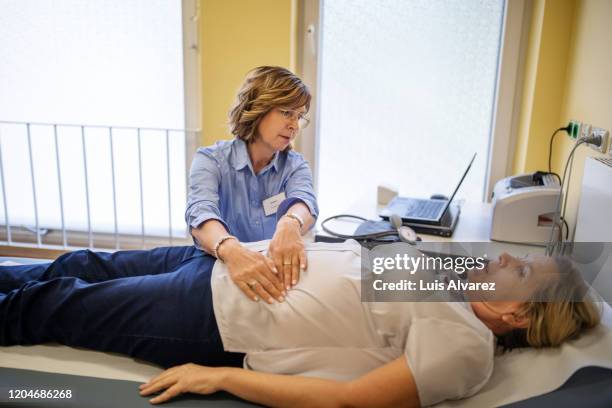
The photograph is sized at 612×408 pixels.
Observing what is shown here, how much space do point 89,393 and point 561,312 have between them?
110cm

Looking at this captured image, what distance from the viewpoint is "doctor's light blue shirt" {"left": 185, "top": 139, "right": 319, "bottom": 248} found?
1.82 meters

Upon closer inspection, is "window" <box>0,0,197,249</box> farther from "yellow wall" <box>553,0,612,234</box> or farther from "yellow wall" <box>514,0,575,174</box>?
"yellow wall" <box>553,0,612,234</box>

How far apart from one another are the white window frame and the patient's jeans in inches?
59.5

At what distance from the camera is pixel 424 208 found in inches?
86.7

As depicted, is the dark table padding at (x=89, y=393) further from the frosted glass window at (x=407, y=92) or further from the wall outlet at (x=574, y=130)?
the wall outlet at (x=574, y=130)

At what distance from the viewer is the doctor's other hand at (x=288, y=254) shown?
1.36m

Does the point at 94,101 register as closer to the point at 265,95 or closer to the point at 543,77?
the point at 265,95

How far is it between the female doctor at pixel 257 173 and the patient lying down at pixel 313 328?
10.3 inches

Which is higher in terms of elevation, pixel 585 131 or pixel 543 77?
pixel 543 77

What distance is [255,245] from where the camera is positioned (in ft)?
5.17

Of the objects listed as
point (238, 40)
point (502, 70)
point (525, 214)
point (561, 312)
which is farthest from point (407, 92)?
point (561, 312)

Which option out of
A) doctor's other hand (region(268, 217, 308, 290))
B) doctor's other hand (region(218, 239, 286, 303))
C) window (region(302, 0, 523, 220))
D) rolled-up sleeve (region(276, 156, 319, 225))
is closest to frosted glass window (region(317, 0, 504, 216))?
window (region(302, 0, 523, 220))

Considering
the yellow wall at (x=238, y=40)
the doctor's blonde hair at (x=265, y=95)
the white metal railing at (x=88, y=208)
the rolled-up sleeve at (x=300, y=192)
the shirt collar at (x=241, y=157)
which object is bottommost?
the white metal railing at (x=88, y=208)

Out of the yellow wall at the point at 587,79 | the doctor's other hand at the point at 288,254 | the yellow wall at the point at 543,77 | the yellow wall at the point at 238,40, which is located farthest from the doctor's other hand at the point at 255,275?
the yellow wall at the point at 543,77
